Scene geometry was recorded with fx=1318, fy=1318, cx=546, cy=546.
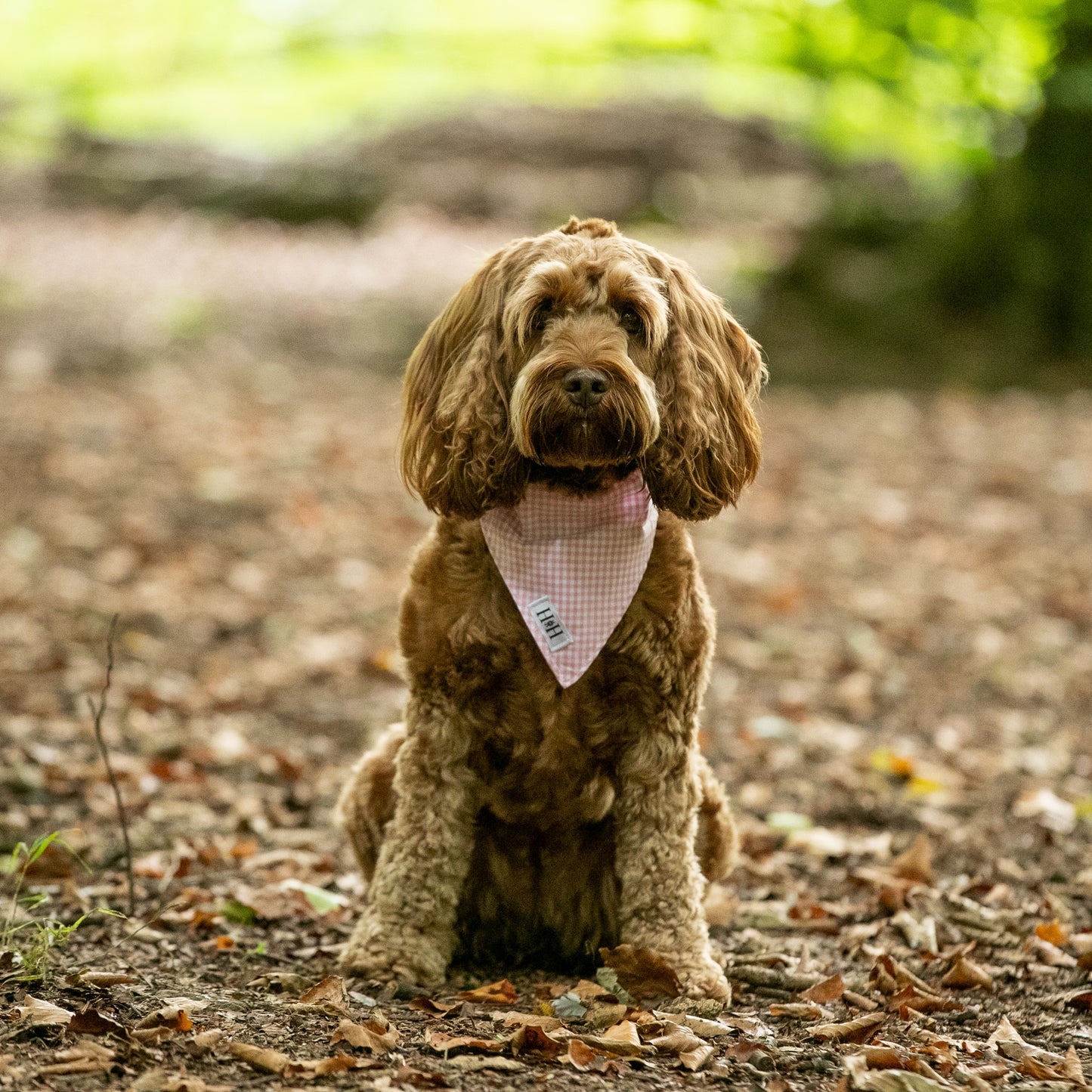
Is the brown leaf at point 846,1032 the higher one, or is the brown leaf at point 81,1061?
the brown leaf at point 81,1061

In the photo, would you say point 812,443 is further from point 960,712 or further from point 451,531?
point 451,531

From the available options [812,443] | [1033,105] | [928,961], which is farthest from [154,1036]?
[1033,105]

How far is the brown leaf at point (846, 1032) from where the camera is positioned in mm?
3059

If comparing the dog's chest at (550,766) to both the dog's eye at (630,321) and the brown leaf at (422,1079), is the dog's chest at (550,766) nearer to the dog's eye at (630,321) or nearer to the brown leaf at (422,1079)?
the brown leaf at (422,1079)

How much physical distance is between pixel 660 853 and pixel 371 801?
0.83 m

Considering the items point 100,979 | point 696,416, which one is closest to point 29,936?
point 100,979

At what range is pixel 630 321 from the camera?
130 inches

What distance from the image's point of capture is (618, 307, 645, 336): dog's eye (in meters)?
3.29

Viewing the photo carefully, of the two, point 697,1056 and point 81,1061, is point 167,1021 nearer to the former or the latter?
point 81,1061

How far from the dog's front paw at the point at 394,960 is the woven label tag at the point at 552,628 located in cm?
86

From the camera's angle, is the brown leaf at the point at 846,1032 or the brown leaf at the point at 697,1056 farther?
the brown leaf at the point at 846,1032

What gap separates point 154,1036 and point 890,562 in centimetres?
584

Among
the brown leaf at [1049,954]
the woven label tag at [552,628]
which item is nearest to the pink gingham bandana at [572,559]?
the woven label tag at [552,628]

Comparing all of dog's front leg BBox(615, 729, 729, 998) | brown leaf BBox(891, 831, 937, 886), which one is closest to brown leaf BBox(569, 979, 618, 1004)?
dog's front leg BBox(615, 729, 729, 998)
